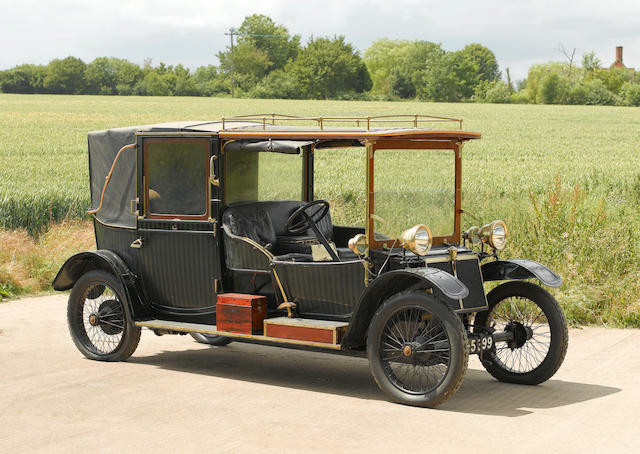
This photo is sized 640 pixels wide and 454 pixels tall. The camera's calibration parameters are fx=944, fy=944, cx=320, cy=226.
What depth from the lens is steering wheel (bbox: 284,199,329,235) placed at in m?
8.12

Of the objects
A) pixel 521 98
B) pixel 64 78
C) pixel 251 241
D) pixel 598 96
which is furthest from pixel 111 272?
pixel 521 98

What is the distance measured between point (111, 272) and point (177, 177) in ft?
3.77

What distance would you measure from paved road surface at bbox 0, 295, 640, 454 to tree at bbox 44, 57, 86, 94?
73.1 meters

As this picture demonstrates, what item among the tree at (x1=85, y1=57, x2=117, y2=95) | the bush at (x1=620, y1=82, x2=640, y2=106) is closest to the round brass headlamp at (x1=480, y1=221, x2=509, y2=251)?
the bush at (x1=620, y1=82, x2=640, y2=106)

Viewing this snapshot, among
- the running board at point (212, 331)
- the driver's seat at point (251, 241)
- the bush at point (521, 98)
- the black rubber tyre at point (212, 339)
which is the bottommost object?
the black rubber tyre at point (212, 339)

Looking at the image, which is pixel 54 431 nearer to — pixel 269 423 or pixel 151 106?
pixel 269 423

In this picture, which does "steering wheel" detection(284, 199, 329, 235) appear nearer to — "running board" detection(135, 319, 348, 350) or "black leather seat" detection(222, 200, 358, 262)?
"black leather seat" detection(222, 200, 358, 262)

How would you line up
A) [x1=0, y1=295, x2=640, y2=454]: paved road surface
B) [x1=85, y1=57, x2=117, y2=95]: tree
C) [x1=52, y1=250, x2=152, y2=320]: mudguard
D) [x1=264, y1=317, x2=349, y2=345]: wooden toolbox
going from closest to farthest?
1. [x1=0, y1=295, x2=640, y2=454]: paved road surface
2. [x1=264, y1=317, x2=349, y2=345]: wooden toolbox
3. [x1=52, y1=250, x2=152, y2=320]: mudguard
4. [x1=85, y1=57, x2=117, y2=95]: tree

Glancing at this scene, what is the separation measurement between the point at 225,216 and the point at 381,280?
1.78 metres

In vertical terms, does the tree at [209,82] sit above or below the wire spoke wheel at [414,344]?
above

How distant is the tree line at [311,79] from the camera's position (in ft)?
262

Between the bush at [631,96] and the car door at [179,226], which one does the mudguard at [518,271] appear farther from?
the bush at [631,96]

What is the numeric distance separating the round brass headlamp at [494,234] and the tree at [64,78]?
248 ft

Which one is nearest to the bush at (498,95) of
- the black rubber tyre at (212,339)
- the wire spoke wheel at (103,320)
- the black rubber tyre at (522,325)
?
the black rubber tyre at (212,339)
